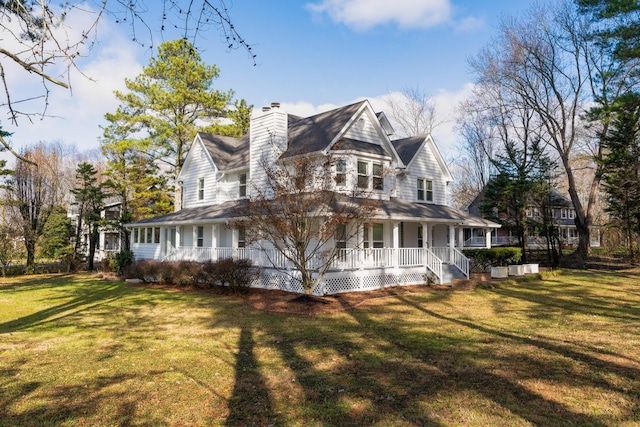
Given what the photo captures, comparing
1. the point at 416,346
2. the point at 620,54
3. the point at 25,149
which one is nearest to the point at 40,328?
the point at 416,346

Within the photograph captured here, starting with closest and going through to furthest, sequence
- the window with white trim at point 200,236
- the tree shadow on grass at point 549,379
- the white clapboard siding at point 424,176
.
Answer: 1. the tree shadow on grass at point 549,379
2. the white clapboard siding at point 424,176
3. the window with white trim at point 200,236

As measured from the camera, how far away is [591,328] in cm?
972

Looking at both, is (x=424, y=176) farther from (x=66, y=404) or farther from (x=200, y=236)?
(x=66, y=404)

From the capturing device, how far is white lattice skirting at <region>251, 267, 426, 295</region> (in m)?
15.8

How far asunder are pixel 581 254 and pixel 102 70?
1360 inches

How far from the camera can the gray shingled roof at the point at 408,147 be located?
2226 cm

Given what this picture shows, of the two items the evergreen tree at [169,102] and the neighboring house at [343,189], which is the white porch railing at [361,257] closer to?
Result: the neighboring house at [343,189]

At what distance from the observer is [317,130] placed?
19.4 m

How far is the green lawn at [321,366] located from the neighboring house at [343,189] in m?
4.68

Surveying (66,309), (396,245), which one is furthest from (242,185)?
(66,309)

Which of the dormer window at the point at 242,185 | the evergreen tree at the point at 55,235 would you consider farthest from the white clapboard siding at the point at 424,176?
the evergreen tree at the point at 55,235

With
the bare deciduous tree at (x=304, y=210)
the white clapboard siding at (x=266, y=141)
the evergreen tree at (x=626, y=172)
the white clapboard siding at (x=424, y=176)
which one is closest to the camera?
the bare deciduous tree at (x=304, y=210)

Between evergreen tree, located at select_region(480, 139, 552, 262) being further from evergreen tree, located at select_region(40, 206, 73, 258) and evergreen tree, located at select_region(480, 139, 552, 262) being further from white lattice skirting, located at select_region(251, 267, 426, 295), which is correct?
evergreen tree, located at select_region(40, 206, 73, 258)

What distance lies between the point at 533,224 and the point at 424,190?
1299 centimetres
